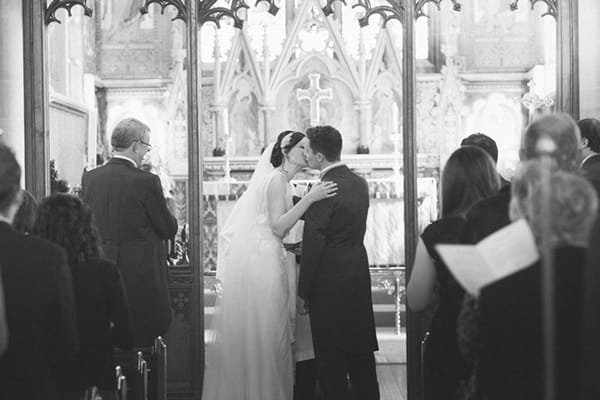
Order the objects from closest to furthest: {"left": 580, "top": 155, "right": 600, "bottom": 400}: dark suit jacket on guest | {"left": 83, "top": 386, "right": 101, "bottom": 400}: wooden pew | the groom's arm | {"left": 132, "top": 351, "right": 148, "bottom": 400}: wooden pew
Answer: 1. {"left": 580, "top": 155, "right": 600, "bottom": 400}: dark suit jacket on guest
2. {"left": 83, "top": 386, "right": 101, "bottom": 400}: wooden pew
3. {"left": 132, "top": 351, "right": 148, "bottom": 400}: wooden pew
4. the groom's arm

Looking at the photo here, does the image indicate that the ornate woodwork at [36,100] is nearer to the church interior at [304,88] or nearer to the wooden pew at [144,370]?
the wooden pew at [144,370]

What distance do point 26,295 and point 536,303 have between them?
57.0 inches

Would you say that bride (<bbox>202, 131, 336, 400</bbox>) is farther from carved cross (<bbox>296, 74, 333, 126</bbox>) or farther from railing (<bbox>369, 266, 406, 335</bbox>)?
carved cross (<bbox>296, 74, 333, 126</bbox>)

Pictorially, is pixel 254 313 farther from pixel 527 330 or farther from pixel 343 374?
pixel 527 330

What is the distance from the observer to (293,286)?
5.51m

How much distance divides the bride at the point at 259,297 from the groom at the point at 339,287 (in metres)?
0.44

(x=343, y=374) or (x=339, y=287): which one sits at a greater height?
(x=339, y=287)

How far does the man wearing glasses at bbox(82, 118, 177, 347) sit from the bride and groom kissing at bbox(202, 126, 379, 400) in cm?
65

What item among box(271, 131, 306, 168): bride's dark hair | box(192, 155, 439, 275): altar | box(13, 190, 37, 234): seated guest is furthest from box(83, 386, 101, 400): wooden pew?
box(192, 155, 439, 275): altar

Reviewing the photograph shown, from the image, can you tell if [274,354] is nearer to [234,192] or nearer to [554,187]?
[554,187]

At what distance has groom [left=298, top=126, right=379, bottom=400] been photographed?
483cm

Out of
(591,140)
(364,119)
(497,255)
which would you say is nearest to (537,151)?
(497,255)

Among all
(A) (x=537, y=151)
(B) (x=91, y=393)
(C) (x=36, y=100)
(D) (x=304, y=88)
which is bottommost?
(B) (x=91, y=393)

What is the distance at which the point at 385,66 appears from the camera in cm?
1232
